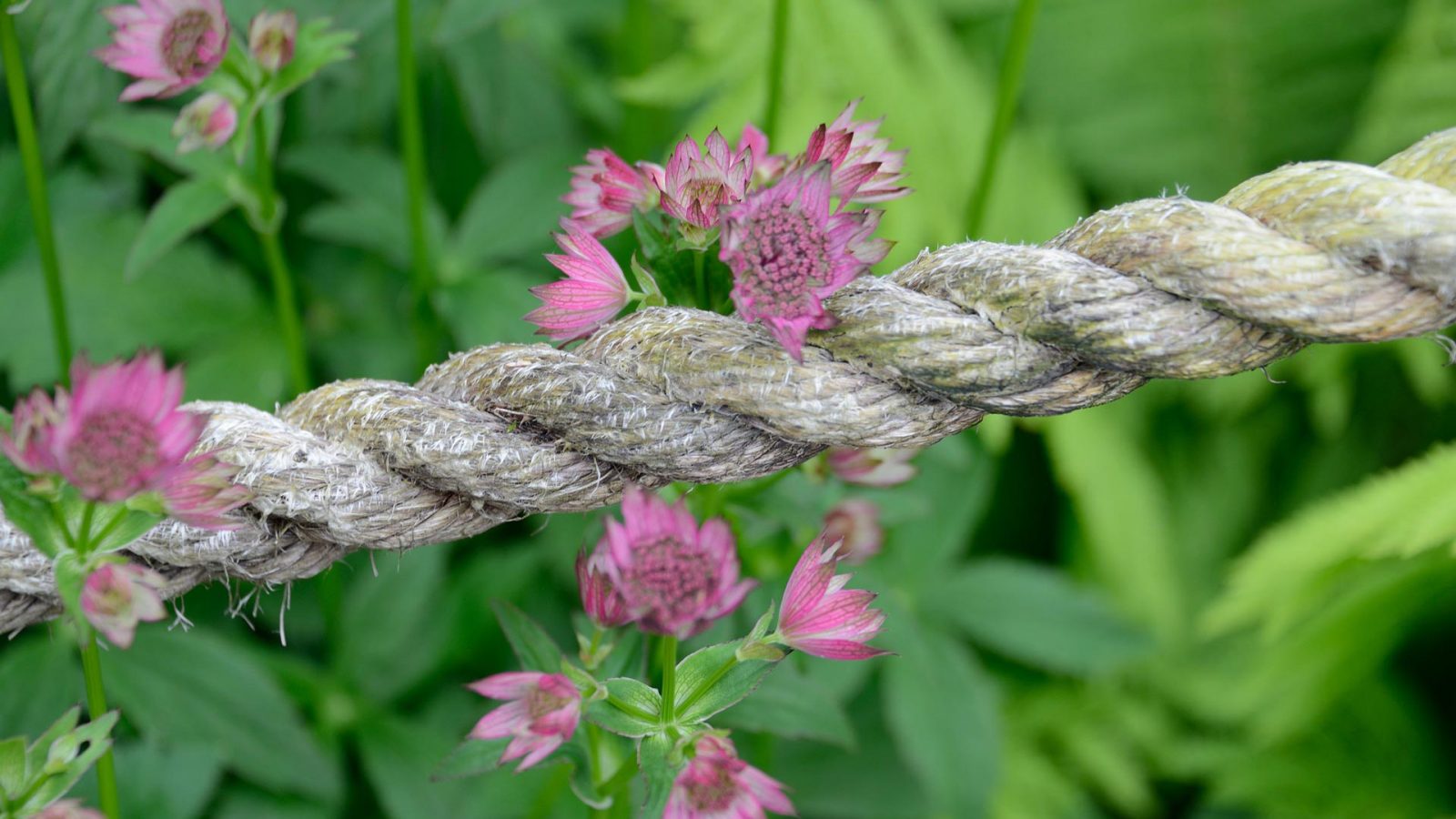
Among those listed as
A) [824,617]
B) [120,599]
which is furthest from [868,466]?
[120,599]

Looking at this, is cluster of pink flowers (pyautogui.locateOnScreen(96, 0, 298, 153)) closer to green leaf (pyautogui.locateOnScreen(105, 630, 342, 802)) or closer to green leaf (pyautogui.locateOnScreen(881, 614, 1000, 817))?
green leaf (pyautogui.locateOnScreen(105, 630, 342, 802))

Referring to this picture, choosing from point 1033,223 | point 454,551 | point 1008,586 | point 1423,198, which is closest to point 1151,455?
point 1033,223

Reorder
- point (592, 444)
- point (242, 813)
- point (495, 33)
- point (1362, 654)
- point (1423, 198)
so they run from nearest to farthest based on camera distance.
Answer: point (1423, 198) < point (592, 444) < point (242, 813) < point (495, 33) < point (1362, 654)

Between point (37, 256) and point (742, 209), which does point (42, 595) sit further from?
point (37, 256)

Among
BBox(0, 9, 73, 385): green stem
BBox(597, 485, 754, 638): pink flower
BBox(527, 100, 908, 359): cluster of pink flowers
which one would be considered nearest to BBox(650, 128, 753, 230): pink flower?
BBox(527, 100, 908, 359): cluster of pink flowers

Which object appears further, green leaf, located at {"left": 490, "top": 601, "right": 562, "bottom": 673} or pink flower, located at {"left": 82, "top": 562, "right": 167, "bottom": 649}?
green leaf, located at {"left": 490, "top": 601, "right": 562, "bottom": 673}

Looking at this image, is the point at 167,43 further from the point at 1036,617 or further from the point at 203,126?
the point at 1036,617
